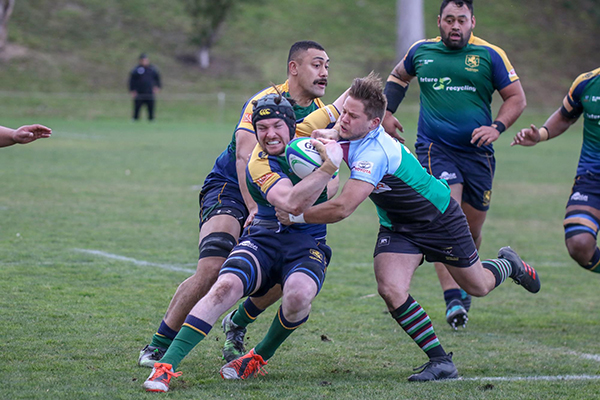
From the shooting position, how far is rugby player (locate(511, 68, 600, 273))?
260 inches

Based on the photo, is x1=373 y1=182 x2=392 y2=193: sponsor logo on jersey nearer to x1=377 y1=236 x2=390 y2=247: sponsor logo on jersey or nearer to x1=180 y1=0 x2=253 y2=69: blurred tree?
x1=377 y1=236 x2=390 y2=247: sponsor logo on jersey

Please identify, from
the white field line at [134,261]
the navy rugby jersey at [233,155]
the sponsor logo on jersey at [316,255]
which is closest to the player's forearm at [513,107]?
the navy rugby jersey at [233,155]

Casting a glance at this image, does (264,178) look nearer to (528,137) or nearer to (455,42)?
(455,42)

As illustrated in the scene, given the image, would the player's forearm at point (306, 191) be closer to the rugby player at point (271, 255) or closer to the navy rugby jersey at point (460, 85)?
the rugby player at point (271, 255)

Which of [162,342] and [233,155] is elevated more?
[233,155]

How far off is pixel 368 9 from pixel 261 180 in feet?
141

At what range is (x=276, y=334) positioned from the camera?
4793 millimetres

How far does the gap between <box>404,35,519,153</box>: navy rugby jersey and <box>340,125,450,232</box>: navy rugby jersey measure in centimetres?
161

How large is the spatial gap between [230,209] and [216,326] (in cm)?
124

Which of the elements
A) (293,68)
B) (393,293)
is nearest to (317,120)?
(293,68)

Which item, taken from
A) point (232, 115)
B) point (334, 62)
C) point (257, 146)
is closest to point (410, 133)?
point (232, 115)

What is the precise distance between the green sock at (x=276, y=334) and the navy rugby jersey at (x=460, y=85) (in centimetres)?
277

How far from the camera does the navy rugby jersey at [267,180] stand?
15.3 ft

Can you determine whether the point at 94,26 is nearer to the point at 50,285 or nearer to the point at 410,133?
the point at 410,133
